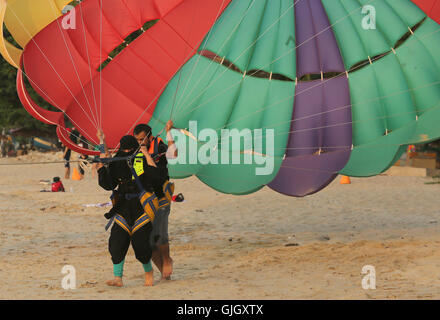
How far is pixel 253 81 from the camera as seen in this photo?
31.7ft

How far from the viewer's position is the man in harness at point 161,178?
729cm

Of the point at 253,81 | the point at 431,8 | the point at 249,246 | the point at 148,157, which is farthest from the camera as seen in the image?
the point at 249,246

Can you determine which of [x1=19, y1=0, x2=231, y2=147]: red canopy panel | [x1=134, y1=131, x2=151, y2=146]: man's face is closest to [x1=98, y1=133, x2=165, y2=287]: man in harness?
[x1=134, y1=131, x2=151, y2=146]: man's face

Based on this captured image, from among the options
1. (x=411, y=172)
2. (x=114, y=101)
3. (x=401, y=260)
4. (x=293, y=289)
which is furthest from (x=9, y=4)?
(x=411, y=172)

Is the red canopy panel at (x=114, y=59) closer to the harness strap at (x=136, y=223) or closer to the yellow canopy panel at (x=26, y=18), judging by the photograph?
the yellow canopy panel at (x=26, y=18)

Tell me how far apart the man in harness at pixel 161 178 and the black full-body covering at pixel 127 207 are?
0.18m

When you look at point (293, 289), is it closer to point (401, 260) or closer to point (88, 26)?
point (401, 260)

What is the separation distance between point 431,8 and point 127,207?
478 centimetres

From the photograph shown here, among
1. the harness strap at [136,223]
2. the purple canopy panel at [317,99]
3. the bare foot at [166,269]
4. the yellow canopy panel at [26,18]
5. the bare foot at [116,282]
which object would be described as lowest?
the bare foot at [116,282]

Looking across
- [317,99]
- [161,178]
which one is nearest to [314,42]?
[317,99]

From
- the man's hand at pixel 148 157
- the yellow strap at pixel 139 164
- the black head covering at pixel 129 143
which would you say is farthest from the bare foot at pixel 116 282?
the black head covering at pixel 129 143

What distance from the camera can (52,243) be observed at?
10281 mm

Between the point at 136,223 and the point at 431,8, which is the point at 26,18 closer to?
the point at 136,223

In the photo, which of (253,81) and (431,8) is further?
(253,81)
